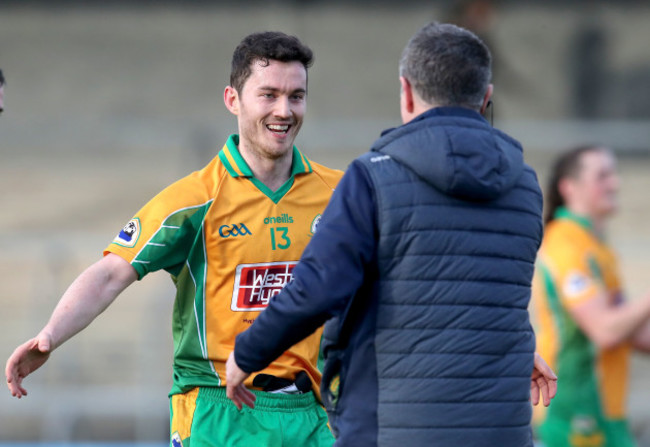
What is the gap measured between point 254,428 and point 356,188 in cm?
114

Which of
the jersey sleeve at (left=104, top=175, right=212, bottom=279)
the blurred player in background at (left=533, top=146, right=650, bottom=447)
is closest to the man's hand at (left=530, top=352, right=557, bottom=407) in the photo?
→ the jersey sleeve at (left=104, top=175, right=212, bottom=279)

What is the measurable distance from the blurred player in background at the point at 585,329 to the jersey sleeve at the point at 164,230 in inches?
108

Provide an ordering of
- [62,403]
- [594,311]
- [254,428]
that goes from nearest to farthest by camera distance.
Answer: [254,428]
[594,311]
[62,403]

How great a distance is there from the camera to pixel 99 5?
47.4 ft

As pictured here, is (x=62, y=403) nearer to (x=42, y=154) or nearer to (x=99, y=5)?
(x=42, y=154)

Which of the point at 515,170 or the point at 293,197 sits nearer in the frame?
the point at 515,170

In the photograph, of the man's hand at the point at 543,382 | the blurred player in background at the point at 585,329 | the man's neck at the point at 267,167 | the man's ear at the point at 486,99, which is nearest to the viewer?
the man's ear at the point at 486,99

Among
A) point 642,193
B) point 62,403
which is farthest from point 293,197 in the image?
point 642,193

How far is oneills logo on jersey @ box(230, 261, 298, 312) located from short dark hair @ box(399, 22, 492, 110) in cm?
91

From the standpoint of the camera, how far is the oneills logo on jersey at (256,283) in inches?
150

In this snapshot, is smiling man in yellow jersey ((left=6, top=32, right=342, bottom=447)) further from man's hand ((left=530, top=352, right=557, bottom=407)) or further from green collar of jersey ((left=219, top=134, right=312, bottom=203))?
man's hand ((left=530, top=352, right=557, bottom=407))

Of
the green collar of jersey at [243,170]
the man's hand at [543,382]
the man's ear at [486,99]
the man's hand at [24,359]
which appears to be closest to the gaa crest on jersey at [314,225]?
the green collar of jersey at [243,170]

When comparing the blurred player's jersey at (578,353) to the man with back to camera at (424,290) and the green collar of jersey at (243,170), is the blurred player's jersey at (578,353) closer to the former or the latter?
the green collar of jersey at (243,170)

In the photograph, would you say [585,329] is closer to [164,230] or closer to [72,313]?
[164,230]
